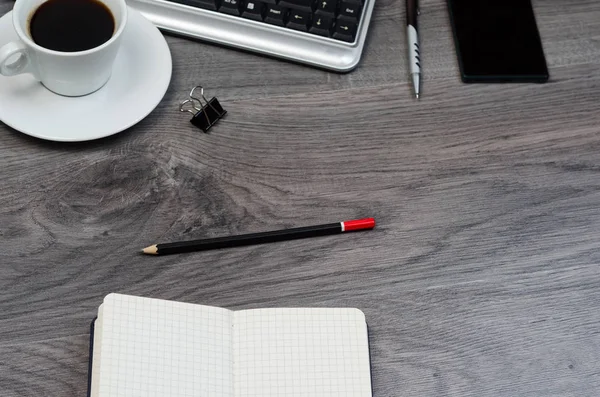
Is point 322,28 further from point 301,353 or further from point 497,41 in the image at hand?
point 301,353

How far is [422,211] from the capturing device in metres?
0.74

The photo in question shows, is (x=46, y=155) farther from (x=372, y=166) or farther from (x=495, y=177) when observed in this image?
(x=495, y=177)

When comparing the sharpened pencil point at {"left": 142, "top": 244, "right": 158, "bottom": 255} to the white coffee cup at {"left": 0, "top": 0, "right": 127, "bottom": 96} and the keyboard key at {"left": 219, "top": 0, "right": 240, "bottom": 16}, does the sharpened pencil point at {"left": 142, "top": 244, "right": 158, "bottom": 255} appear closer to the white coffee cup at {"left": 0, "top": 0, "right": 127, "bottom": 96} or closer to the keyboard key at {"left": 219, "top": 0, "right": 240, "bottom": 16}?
Answer: the white coffee cup at {"left": 0, "top": 0, "right": 127, "bottom": 96}

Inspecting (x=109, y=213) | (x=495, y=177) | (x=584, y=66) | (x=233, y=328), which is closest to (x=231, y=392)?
(x=233, y=328)

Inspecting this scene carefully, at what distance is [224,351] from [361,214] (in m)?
0.20

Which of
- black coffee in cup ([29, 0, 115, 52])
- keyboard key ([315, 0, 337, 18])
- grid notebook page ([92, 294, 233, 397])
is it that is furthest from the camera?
keyboard key ([315, 0, 337, 18])

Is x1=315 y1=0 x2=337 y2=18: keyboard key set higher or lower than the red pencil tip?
higher

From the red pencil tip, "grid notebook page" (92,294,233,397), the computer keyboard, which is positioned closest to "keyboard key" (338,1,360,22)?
the computer keyboard

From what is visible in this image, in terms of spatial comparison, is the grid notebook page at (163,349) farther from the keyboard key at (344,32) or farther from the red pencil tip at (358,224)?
the keyboard key at (344,32)

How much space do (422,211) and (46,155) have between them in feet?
1.24

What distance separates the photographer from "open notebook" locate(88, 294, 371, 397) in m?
0.59

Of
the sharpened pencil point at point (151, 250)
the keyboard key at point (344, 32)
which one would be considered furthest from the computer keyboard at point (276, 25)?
the sharpened pencil point at point (151, 250)

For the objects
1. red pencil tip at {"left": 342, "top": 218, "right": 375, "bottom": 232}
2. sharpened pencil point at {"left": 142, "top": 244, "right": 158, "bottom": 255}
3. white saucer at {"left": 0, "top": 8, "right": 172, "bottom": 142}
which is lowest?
sharpened pencil point at {"left": 142, "top": 244, "right": 158, "bottom": 255}

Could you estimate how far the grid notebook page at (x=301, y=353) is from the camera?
2.05 feet
